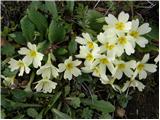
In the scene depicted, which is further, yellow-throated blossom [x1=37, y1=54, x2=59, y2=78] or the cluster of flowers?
yellow-throated blossom [x1=37, y1=54, x2=59, y2=78]

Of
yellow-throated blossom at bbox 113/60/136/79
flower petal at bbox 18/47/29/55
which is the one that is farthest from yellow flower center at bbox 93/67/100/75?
flower petal at bbox 18/47/29/55

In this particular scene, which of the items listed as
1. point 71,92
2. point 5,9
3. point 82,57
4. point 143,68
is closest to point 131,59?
point 143,68

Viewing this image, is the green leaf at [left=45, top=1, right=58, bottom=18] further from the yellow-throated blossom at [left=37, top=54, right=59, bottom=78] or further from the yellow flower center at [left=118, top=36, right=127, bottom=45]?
the yellow flower center at [left=118, top=36, right=127, bottom=45]

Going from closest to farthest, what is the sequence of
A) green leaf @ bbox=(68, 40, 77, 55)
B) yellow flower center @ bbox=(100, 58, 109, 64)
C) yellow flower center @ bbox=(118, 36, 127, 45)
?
yellow flower center @ bbox=(118, 36, 127, 45)
yellow flower center @ bbox=(100, 58, 109, 64)
green leaf @ bbox=(68, 40, 77, 55)

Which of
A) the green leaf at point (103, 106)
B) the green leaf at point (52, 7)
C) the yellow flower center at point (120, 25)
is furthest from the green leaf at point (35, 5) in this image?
the green leaf at point (103, 106)

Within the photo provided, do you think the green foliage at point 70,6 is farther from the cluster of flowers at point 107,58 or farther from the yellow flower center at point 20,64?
the yellow flower center at point 20,64

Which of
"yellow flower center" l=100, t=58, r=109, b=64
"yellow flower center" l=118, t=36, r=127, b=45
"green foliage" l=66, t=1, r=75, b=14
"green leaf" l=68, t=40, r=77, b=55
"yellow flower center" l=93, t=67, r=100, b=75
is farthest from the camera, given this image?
"green foliage" l=66, t=1, r=75, b=14
